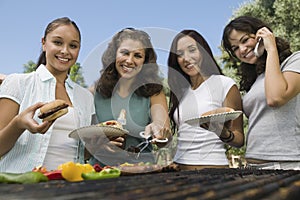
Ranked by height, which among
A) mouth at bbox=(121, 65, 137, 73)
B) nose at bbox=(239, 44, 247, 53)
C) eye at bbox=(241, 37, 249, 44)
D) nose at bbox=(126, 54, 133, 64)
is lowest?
mouth at bbox=(121, 65, 137, 73)

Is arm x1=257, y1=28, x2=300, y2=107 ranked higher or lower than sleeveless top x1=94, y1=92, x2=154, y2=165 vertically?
higher

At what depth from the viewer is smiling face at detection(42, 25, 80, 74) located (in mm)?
1806

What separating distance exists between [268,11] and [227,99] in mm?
8241

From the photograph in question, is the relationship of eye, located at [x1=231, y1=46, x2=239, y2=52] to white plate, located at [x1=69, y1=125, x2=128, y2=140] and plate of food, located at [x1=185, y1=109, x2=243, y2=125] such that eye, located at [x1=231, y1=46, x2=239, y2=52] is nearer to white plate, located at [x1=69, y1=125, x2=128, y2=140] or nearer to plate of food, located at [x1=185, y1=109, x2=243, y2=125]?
plate of food, located at [x1=185, y1=109, x2=243, y2=125]

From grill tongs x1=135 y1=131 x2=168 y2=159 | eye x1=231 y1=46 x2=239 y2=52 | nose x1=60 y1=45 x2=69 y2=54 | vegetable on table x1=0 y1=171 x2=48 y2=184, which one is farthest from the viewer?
eye x1=231 y1=46 x2=239 y2=52

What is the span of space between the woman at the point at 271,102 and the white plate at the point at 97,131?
0.72m

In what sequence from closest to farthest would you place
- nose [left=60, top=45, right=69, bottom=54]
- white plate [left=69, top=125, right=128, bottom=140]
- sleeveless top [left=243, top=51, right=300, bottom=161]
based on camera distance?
white plate [left=69, top=125, right=128, bottom=140]
sleeveless top [left=243, top=51, right=300, bottom=161]
nose [left=60, top=45, right=69, bottom=54]

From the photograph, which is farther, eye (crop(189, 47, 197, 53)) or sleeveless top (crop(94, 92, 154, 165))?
eye (crop(189, 47, 197, 53))

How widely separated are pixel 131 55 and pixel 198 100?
44 centimetres

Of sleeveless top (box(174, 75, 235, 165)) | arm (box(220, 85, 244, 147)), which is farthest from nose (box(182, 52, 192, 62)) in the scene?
arm (box(220, 85, 244, 147))

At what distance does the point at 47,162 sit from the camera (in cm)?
163

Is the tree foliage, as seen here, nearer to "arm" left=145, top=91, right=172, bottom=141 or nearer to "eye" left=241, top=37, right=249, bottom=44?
"eye" left=241, top=37, right=249, bottom=44

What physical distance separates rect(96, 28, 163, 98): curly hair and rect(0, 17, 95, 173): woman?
14cm

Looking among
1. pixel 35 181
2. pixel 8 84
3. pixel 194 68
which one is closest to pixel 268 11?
pixel 194 68
